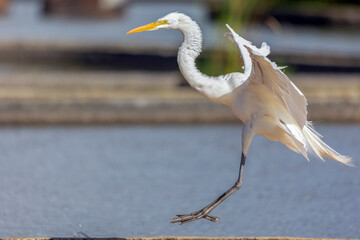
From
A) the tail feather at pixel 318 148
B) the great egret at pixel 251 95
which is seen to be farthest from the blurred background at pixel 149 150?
the great egret at pixel 251 95

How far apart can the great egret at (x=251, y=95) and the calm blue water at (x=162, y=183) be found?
54cm

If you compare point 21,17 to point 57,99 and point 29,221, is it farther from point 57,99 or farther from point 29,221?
point 29,221

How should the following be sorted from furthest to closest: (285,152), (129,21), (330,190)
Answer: (129,21) < (285,152) < (330,190)

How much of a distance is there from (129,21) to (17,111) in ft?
28.5

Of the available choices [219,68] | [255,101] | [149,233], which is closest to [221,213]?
[149,233]

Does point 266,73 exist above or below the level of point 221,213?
above

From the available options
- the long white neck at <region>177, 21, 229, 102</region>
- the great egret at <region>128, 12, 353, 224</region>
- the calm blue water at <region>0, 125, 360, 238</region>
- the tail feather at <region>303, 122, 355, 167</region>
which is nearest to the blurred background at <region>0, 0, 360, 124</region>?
the calm blue water at <region>0, 125, 360, 238</region>

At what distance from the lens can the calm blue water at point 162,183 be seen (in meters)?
4.56

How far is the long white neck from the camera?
3.99m

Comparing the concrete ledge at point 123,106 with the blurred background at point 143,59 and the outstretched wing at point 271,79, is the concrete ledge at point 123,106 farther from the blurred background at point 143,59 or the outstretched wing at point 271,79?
the outstretched wing at point 271,79

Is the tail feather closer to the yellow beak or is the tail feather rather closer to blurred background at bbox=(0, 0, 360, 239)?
blurred background at bbox=(0, 0, 360, 239)

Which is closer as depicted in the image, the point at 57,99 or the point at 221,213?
the point at 221,213

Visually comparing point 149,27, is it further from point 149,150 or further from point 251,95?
point 149,150

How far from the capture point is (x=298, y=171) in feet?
19.5
